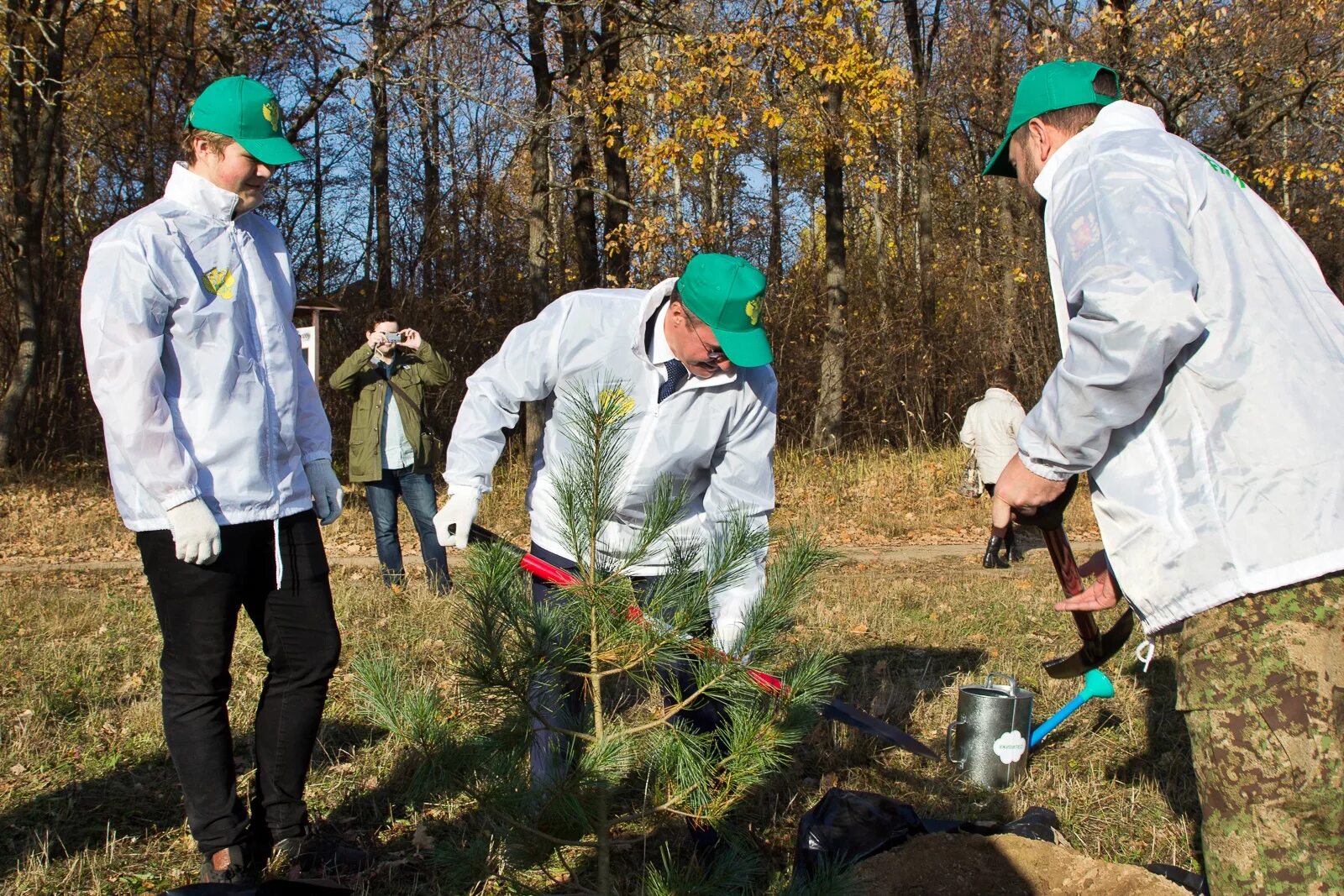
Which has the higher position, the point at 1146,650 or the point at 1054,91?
the point at 1054,91

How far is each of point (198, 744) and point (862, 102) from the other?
12.2 meters

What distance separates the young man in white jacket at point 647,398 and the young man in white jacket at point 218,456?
47 centimetres

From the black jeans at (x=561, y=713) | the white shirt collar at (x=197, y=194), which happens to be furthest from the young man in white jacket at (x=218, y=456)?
the black jeans at (x=561, y=713)

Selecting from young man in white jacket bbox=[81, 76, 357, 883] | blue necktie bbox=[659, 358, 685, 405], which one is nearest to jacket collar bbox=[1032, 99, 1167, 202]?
blue necktie bbox=[659, 358, 685, 405]

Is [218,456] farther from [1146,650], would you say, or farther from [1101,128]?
[1146,650]

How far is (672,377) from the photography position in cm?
312

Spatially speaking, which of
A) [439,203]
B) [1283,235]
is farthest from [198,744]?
[439,203]

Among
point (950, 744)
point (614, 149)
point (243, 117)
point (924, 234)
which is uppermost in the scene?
point (614, 149)

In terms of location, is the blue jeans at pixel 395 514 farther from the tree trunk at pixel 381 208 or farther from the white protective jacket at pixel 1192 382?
the tree trunk at pixel 381 208

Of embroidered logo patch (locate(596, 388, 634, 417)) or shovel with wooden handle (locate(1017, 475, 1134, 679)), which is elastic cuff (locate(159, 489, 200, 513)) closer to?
embroidered logo patch (locate(596, 388, 634, 417))

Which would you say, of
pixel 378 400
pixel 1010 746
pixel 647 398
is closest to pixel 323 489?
pixel 647 398

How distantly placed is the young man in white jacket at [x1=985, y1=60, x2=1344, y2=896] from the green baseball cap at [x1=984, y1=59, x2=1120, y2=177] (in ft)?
0.65

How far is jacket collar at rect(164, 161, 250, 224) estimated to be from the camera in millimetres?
2854

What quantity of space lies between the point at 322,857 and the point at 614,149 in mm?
12324
